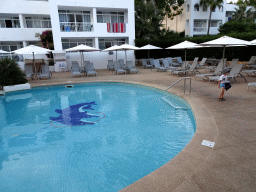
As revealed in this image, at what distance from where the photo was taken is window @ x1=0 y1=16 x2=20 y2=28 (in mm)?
20969

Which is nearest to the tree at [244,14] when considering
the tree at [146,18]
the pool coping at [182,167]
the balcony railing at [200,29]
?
the balcony railing at [200,29]

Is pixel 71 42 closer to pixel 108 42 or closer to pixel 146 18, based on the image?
pixel 108 42

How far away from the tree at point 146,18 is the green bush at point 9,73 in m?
16.8

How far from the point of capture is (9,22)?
69.8 feet

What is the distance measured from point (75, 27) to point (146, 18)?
10007 mm

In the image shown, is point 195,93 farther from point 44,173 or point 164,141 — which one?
point 44,173

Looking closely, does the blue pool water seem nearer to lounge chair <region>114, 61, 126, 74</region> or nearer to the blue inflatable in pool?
the blue inflatable in pool

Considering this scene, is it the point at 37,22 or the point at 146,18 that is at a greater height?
the point at 146,18

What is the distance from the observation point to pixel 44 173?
3959 millimetres

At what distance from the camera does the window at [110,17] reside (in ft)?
67.4

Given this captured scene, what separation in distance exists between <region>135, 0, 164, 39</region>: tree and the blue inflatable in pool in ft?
60.7

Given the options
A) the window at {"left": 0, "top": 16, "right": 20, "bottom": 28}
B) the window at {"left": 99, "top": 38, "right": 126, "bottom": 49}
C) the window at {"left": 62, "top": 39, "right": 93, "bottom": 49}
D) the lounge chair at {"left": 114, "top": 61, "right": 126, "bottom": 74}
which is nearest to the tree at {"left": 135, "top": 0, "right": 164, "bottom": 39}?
the window at {"left": 99, "top": 38, "right": 126, "bottom": 49}

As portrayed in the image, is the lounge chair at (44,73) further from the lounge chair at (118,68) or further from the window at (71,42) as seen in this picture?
the window at (71,42)

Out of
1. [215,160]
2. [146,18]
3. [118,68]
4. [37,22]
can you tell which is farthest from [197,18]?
[215,160]
